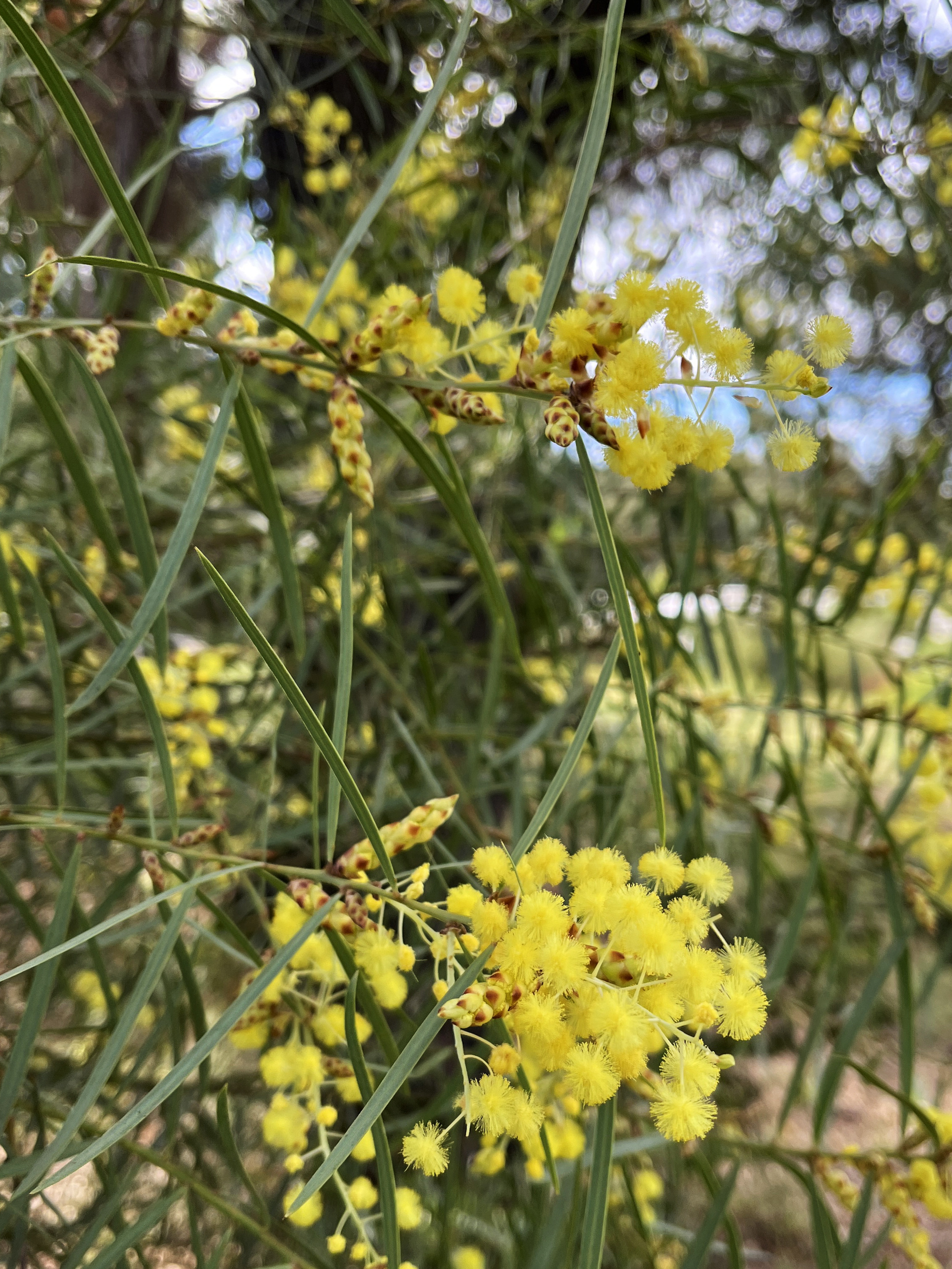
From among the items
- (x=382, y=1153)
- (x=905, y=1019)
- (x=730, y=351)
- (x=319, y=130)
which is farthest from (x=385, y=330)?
(x=319, y=130)

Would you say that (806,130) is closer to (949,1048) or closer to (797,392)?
(797,392)

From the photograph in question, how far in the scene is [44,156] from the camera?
679mm

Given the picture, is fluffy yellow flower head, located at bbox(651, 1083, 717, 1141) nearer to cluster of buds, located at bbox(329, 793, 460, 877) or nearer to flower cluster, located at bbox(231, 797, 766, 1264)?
flower cluster, located at bbox(231, 797, 766, 1264)

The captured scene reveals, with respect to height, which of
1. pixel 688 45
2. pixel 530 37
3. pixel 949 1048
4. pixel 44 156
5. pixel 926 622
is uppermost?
pixel 530 37

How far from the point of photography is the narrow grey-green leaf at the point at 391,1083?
27 centimetres

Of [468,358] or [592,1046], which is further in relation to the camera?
[468,358]

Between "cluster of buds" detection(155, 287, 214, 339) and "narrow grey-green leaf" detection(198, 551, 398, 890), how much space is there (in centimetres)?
15

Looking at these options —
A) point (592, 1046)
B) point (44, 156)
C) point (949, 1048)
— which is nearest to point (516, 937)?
point (592, 1046)

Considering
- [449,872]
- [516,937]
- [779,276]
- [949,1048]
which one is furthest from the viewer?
[949,1048]

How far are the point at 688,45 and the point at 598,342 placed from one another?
737 millimetres

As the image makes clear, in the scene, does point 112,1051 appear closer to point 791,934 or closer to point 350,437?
point 350,437

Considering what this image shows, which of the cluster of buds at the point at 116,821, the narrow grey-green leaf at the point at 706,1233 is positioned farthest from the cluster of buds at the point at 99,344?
the narrow grey-green leaf at the point at 706,1233

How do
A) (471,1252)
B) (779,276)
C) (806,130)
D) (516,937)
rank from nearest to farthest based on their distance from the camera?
(516,937) → (471,1252) → (806,130) → (779,276)

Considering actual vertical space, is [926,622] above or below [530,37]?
below
